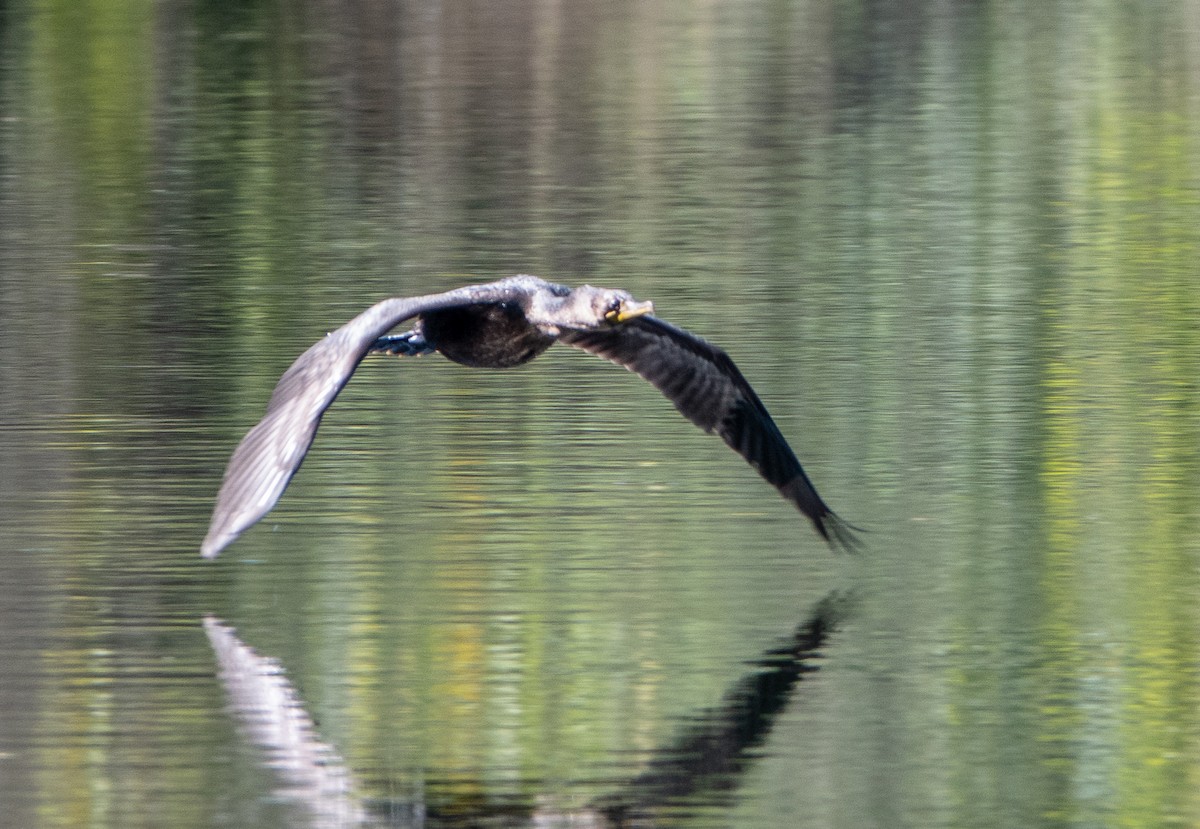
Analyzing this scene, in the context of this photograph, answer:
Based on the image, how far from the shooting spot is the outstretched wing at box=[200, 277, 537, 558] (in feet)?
25.6

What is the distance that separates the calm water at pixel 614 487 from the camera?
763 centimetres

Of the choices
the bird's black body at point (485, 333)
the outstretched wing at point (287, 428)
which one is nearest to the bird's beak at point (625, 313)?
the bird's black body at point (485, 333)

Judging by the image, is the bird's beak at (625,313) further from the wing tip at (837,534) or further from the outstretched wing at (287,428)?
the wing tip at (837,534)

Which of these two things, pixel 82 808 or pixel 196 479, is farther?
pixel 196 479

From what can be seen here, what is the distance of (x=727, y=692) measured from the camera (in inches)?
324

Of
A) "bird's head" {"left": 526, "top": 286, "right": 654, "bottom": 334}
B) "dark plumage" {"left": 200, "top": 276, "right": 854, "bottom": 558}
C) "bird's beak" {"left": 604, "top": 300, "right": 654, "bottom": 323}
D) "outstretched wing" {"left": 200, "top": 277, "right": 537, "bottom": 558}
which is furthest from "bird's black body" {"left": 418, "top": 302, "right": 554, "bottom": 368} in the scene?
"outstretched wing" {"left": 200, "top": 277, "right": 537, "bottom": 558}

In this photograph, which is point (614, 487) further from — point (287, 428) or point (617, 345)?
point (287, 428)

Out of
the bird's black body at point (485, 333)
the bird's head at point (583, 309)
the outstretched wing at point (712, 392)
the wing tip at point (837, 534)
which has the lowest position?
the wing tip at point (837, 534)

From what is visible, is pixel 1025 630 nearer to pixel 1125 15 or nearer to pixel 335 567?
pixel 335 567

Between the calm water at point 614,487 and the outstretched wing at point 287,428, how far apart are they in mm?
682

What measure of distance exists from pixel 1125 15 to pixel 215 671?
85.6ft

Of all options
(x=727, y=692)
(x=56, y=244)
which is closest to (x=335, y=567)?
(x=727, y=692)

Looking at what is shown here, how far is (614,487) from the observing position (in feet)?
35.4

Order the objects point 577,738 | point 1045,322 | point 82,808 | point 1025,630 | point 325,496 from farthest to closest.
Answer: point 1045,322 → point 325,496 → point 1025,630 → point 577,738 → point 82,808
